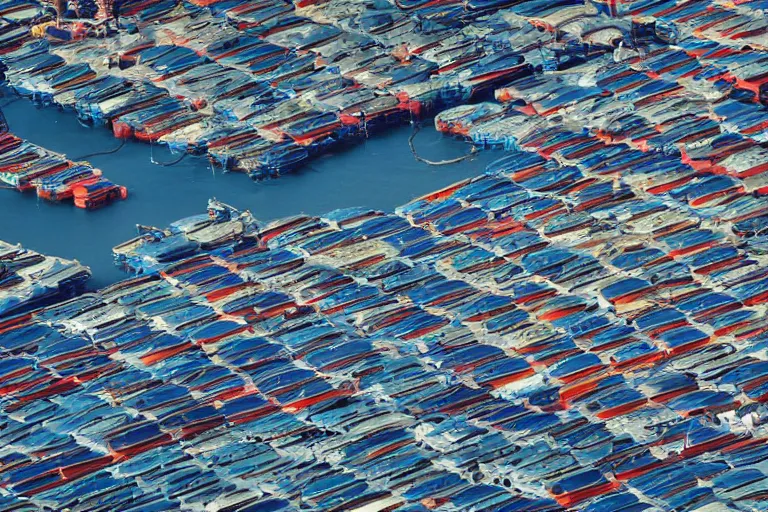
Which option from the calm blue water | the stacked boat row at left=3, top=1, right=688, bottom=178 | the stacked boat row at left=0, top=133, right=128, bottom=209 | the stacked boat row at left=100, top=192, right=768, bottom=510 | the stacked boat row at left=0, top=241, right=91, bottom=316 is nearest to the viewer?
the stacked boat row at left=100, top=192, right=768, bottom=510

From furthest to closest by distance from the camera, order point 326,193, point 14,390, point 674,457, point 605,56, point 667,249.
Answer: point 605,56 < point 326,193 < point 667,249 < point 14,390 < point 674,457

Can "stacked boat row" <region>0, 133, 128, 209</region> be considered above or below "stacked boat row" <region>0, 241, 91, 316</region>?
above

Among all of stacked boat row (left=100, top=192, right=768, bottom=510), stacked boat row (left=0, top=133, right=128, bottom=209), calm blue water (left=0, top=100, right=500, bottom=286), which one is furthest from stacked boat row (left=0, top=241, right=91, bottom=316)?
stacked boat row (left=0, top=133, right=128, bottom=209)

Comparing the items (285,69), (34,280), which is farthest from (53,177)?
(285,69)

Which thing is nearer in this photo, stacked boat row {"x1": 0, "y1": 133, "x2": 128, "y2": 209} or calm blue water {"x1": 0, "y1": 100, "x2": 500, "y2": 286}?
calm blue water {"x1": 0, "y1": 100, "x2": 500, "y2": 286}

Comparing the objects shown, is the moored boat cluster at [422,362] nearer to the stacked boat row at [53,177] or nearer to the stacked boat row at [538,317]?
the stacked boat row at [538,317]

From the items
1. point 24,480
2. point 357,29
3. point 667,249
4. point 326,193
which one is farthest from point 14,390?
point 357,29

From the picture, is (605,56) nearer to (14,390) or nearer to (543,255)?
(543,255)

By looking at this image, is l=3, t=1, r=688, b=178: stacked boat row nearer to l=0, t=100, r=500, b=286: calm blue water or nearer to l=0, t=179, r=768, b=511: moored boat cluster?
l=0, t=100, r=500, b=286: calm blue water
